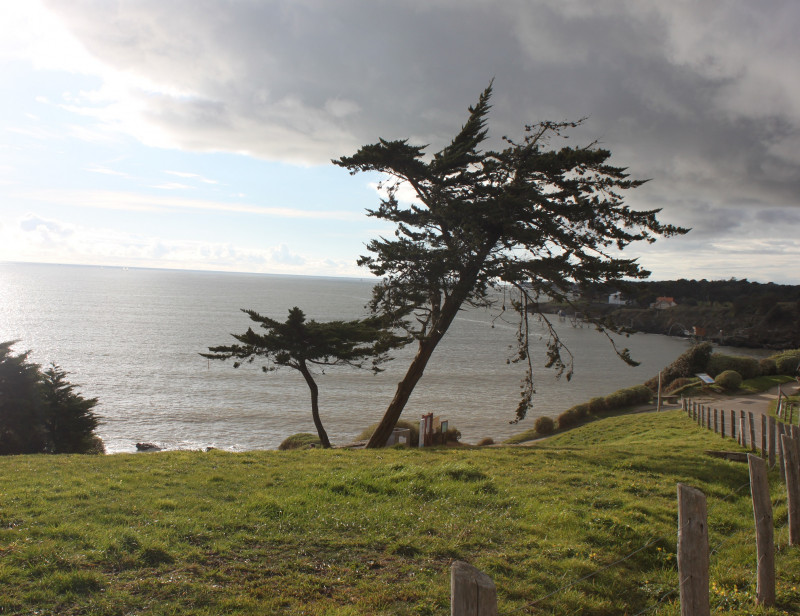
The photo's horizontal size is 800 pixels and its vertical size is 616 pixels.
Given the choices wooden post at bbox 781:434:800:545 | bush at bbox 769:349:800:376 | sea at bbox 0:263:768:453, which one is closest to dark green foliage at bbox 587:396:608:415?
sea at bbox 0:263:768:453

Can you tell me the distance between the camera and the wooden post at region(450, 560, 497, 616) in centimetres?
253

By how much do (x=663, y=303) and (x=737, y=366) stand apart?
123 m

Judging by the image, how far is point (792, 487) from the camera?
6547 millimetres

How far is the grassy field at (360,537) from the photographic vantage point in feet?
19.1

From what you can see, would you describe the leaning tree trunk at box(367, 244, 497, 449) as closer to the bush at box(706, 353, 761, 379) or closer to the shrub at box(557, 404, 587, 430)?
the shrub at box(557, 404, 587, 430)

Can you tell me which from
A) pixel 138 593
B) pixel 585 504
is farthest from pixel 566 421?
pixel 138 593

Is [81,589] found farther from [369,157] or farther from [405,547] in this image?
[369,157]

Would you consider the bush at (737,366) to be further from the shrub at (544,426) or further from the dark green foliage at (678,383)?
Result: the shrub at (544,426)

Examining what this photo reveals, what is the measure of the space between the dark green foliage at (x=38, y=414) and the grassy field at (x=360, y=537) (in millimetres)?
17567

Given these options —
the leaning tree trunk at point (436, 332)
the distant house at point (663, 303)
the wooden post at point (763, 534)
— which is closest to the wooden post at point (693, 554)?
the wooden post at point (763, 534)

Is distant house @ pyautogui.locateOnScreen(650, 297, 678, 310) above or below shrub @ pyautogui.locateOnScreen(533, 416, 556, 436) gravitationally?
above

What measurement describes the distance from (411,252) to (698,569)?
42.1 ft

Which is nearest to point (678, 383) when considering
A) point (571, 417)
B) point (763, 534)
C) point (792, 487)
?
point (571, 417)

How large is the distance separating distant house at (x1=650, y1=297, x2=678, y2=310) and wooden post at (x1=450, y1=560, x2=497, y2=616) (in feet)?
548
